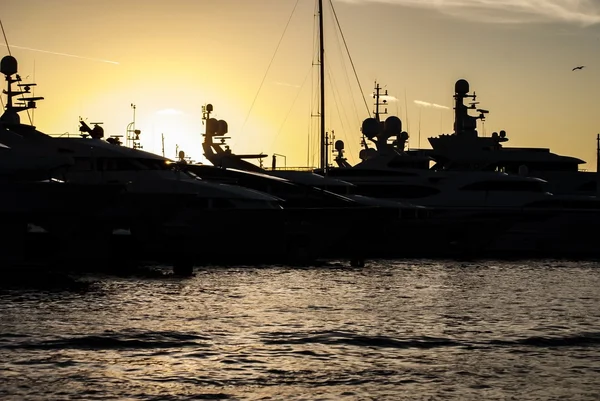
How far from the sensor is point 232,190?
3525 centimetres

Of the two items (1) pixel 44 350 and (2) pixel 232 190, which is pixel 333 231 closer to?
(2) pixel 232 190

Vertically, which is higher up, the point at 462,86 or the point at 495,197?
the point at 462,86

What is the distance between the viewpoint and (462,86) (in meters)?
62.2

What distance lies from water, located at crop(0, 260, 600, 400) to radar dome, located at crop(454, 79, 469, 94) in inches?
1294

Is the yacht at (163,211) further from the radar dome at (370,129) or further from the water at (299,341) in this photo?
the radar dome at (370,129)

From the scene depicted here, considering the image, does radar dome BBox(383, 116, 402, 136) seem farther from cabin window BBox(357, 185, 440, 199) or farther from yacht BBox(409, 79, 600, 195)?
cabin window BBox(357, 185, 440, 199)

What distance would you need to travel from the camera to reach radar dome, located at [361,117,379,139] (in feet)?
191

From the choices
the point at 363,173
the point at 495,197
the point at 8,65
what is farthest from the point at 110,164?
the point at 495,197

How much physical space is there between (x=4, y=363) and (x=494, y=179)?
34.0 metres

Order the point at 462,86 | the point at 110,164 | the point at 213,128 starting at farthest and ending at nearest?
the point at 462,86 → the point at 213,128 → the point at 110,164

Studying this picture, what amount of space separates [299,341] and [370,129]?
131 ft

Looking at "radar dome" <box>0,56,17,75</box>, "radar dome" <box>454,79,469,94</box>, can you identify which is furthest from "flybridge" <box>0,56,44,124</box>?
"radar dome" <box>454,79,469,94</box>

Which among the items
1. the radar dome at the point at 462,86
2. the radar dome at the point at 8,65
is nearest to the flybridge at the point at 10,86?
the radar dome at the point at 8,65

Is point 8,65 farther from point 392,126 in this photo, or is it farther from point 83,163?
point 392,126
